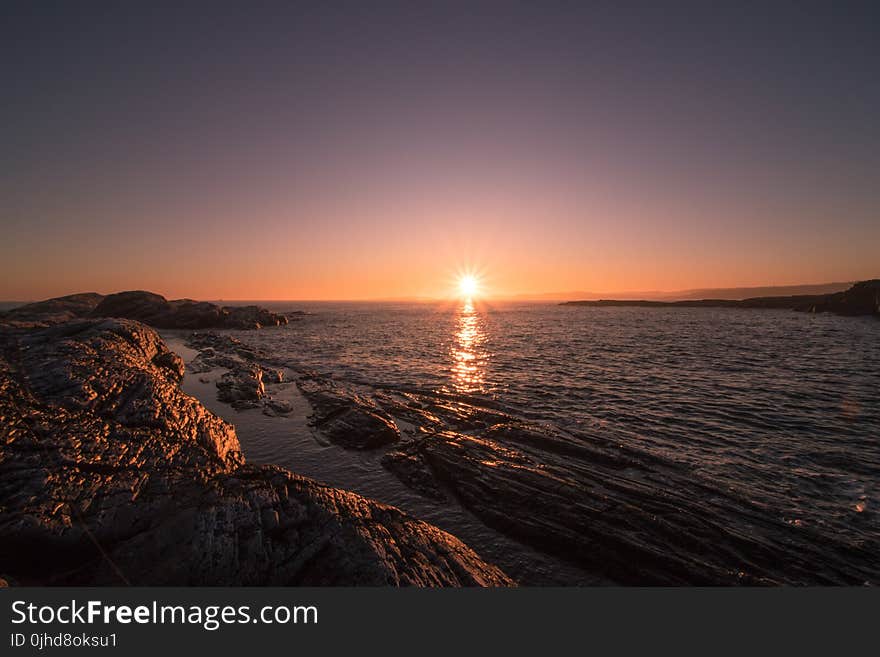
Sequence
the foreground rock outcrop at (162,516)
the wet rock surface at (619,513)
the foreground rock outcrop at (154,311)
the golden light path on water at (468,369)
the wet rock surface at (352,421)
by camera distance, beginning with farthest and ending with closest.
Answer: the foreground rock outcrop at (154,311) < the golden light path on water at (468,369) < the wet rock surface at (352,421) < the wet rock surface at (619,513) < the foreground rock outcrop at (162,516)

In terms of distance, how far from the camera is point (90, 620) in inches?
157

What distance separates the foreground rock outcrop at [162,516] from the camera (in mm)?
4727

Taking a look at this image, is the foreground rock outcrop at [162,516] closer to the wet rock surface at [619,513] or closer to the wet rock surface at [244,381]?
the wet rock surface at [619,513]

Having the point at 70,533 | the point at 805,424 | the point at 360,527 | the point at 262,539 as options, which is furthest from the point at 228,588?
the point at 805,424

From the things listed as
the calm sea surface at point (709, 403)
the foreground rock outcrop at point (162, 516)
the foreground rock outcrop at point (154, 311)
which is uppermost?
the foreground rock outcrop at point (154, 311)

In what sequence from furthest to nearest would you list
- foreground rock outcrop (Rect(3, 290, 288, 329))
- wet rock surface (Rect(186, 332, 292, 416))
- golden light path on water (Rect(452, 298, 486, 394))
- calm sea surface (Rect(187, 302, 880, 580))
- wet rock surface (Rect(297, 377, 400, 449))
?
1. foreground rock outcrop (Rect(3, 290, 288, 329))
2. golden light path on water (Rect(452, 298, 486, 394))
3. wet rock surface (Rect(186, 332, 292, 416))
4. wet rock surface (Rect(297, 377, 400, 449))
5. calm sea surface (Rect(187, 302, 880, 580))

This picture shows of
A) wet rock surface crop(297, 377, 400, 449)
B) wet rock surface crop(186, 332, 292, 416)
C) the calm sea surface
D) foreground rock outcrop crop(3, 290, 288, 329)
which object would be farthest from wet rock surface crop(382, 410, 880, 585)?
foreground rock outcrop crop(3, 290, 288, 329)

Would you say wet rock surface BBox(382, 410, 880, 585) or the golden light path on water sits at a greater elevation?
the golden light path on water

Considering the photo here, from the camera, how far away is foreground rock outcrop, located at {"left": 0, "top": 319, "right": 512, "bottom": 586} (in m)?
4.73

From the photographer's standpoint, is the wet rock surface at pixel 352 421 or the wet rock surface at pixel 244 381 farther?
the wet rock surface at pixel 244 381

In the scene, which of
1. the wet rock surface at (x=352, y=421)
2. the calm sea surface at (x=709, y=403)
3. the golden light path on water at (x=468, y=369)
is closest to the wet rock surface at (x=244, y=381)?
the wet rock surface at (x=352, y=421)

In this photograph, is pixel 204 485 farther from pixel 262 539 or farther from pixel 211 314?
pixel 211 314

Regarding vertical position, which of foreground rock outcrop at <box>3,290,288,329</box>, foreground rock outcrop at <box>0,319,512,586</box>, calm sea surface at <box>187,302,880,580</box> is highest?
foreground rock outcrop at <box>3,290,288,329</box>

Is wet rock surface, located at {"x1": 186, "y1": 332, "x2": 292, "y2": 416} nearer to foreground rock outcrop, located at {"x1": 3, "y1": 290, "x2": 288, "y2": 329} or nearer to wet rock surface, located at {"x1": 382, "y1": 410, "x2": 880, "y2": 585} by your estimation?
wet rock surface, located at {"x1": 382, "y1": 410, "x2": 880, "y2": 585}
